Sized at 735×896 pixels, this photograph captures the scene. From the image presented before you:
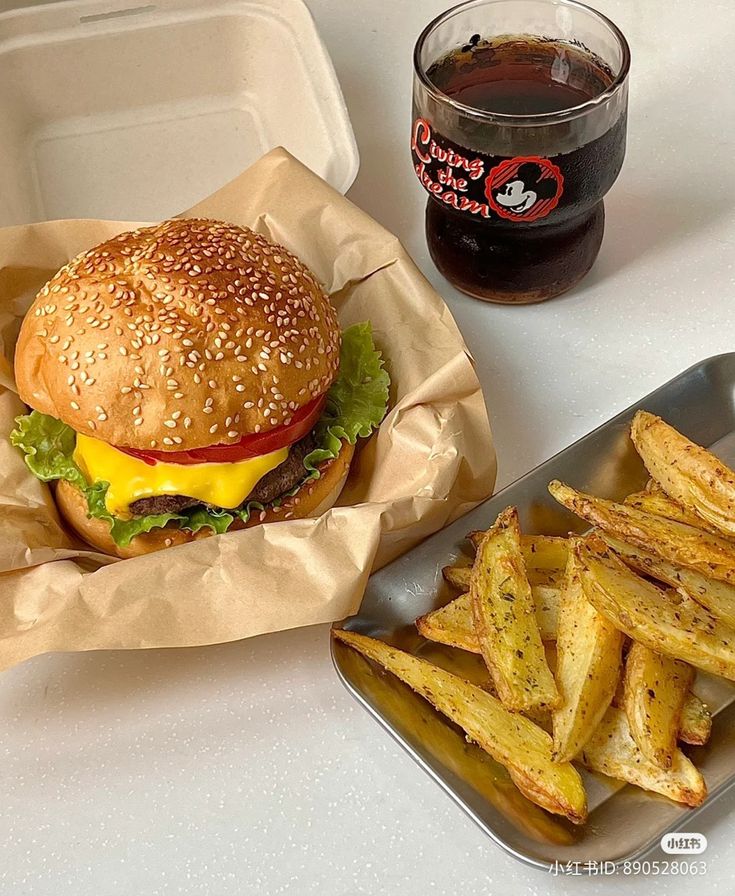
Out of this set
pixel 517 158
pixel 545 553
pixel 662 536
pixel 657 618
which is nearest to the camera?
pixel 657 618

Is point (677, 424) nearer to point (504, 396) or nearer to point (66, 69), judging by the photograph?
point (504, 396)

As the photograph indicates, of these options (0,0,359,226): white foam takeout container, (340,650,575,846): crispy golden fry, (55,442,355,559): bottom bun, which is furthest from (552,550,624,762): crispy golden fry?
(0,0,359,226): white foam takeout container

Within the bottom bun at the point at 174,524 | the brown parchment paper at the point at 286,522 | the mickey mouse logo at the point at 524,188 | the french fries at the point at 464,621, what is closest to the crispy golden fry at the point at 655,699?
the french fries at the point at 464,621

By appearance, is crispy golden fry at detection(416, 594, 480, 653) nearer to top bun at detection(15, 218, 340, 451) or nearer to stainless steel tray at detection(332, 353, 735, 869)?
stainless steel tray at detection(332, 353, 735, 869)

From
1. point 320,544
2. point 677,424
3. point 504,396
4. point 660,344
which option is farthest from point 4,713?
point 660,344

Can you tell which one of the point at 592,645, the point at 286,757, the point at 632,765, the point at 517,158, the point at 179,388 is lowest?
the point at 286,757

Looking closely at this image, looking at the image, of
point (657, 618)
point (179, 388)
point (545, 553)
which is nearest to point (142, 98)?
point (179, 388)

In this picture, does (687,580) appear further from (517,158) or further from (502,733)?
(517,158)

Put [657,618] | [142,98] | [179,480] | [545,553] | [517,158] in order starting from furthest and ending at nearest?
[142,98] < [517,158] < [179,480] < [545,553] < [657,618]
